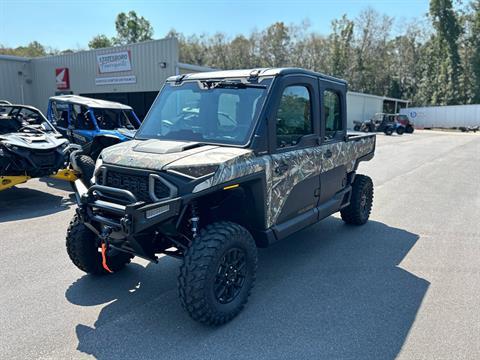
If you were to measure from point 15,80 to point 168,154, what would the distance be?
25.7m

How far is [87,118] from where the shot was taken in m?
10.7

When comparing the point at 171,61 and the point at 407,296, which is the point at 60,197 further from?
the point at 171,61

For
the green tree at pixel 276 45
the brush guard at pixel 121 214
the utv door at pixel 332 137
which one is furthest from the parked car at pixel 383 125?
the green tree at pixel 276 45

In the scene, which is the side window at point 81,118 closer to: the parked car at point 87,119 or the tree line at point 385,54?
the parked car at point 87,119

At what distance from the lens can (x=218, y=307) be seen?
330cm

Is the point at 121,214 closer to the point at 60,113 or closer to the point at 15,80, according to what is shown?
the point at 60,113

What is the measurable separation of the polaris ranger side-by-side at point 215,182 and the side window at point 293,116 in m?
0.01

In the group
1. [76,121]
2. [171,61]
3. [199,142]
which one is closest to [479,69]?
[171,61]

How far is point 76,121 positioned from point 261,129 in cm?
858

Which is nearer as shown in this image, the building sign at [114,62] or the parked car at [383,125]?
the building sign at [114,62]

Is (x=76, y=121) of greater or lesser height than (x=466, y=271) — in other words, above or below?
above

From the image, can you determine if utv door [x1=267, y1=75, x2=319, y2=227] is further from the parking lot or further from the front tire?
the parking lot

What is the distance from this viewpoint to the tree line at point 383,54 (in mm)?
55250

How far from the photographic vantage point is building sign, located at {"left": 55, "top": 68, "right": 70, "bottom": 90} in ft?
77.4
